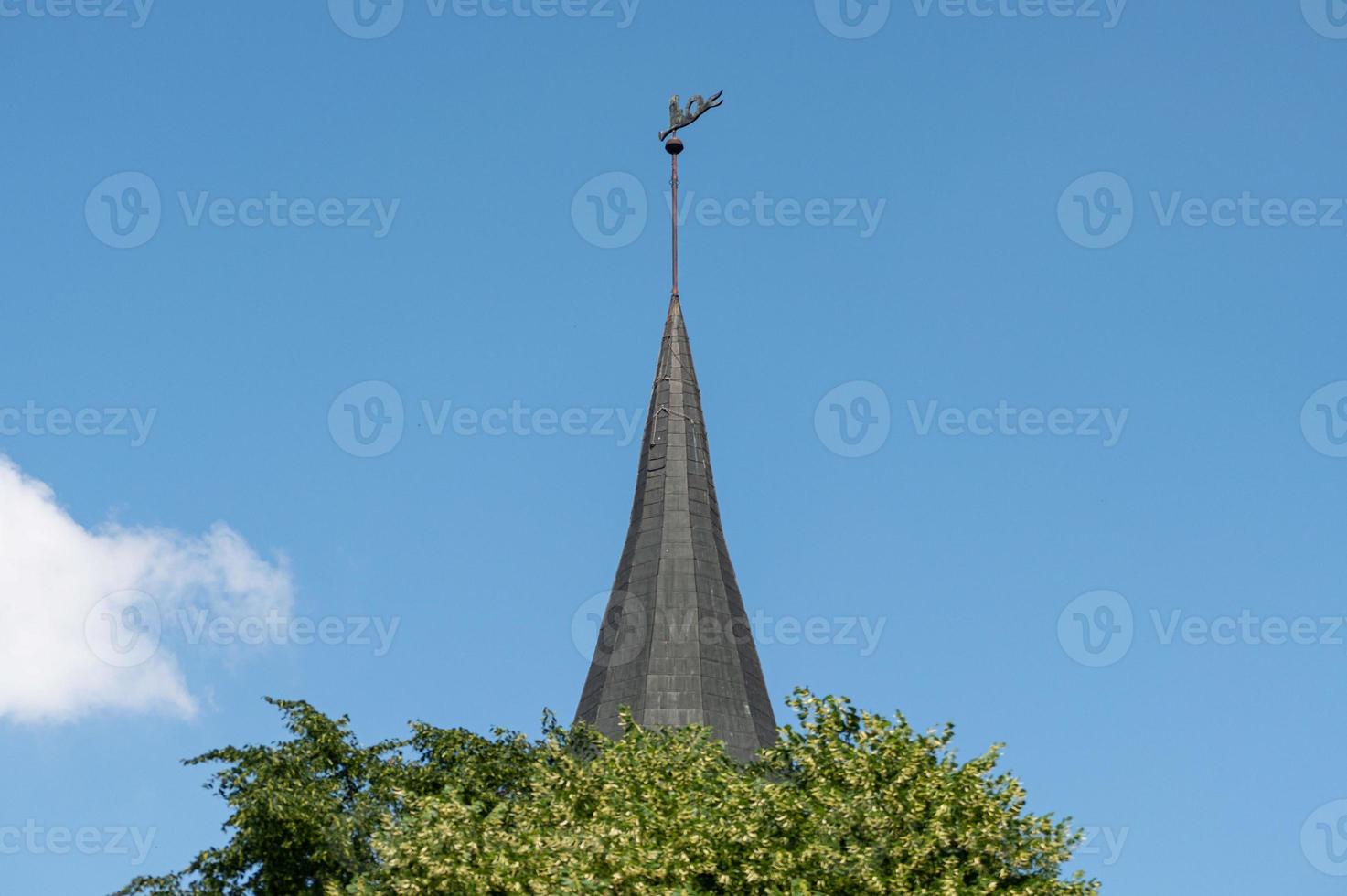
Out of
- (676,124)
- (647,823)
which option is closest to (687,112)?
(676,124)

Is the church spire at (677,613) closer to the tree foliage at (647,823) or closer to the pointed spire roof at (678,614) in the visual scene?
the pointed spire roof at (678,614)

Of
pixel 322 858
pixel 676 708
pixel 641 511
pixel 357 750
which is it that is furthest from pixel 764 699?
pixel 322 858

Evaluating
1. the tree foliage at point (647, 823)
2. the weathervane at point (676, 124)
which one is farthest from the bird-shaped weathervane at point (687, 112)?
the tree foliage at point (647, 823)

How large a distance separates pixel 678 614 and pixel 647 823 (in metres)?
21.6

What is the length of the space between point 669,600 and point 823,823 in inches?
892

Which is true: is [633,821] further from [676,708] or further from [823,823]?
[676,708]

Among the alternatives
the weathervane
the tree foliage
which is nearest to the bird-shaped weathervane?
the weathervane

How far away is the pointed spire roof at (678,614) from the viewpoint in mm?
58219

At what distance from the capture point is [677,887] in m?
36.7

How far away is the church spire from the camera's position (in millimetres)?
58250

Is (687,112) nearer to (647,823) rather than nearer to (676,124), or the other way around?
(676,124)

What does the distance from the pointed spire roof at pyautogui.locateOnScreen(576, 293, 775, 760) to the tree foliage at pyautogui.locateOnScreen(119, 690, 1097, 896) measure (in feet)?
36.3

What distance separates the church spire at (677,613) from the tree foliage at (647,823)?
11.2 m

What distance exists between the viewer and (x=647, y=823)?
3909 centimetres
